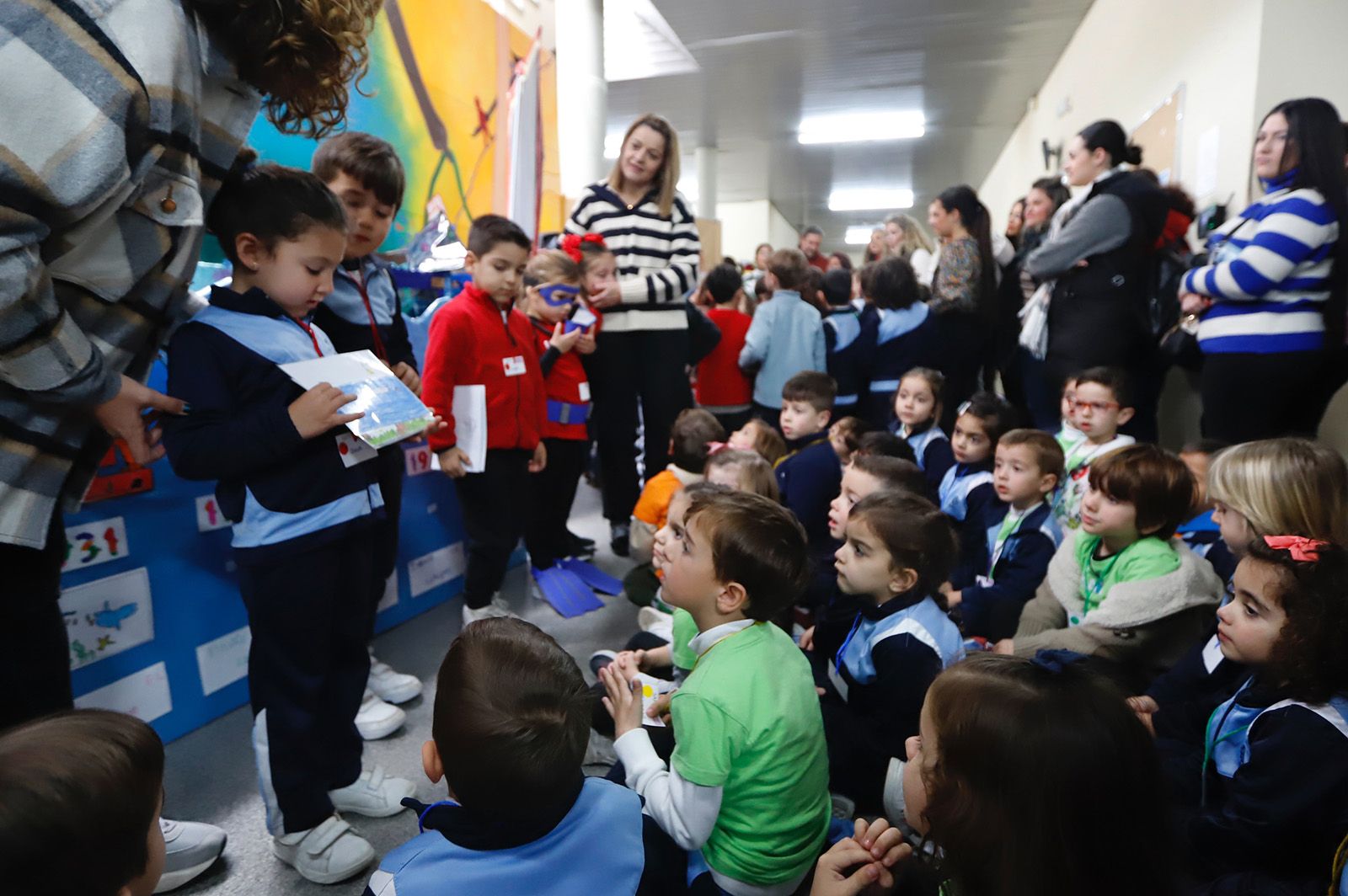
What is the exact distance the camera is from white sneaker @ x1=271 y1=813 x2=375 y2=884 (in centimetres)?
146

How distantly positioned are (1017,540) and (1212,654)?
876 mm

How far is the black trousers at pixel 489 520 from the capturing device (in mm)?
2605

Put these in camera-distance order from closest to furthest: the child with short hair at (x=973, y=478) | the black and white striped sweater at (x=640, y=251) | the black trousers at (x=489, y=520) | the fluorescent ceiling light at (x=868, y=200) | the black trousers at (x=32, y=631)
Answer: the black trousers at (x=32, y=631)
the black trousers at (x=489, y=520)
the child with short hair at (x=973, y=478)
the black and white striped sweater at (x=640, y=251)
the fluorescent ceiling light at (x=868, y=200)

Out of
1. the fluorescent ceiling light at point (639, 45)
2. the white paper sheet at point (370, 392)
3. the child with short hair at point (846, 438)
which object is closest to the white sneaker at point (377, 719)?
the white paper sheet at point (370, 392)

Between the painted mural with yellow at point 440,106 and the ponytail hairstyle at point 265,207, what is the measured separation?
1.43 meters

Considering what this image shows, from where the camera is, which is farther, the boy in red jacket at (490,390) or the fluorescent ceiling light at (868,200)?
the fluorescent ceiling light at (868,200)

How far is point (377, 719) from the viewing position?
2020 mm

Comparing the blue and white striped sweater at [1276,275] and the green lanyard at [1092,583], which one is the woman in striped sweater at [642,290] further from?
the blue and white striped sweater at [1276,275]

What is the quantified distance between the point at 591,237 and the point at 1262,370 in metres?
2.46

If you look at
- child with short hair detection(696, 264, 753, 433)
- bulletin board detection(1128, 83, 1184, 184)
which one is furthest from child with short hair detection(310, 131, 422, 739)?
bulletin board detection(1128, 83, 1184, 184)

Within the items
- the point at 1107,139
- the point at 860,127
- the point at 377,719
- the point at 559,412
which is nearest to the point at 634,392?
the point at 559,412

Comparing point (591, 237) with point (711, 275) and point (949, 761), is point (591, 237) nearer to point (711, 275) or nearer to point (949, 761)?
point (711, 275)

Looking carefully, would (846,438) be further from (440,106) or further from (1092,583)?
(440,106)

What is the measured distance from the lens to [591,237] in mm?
3131
